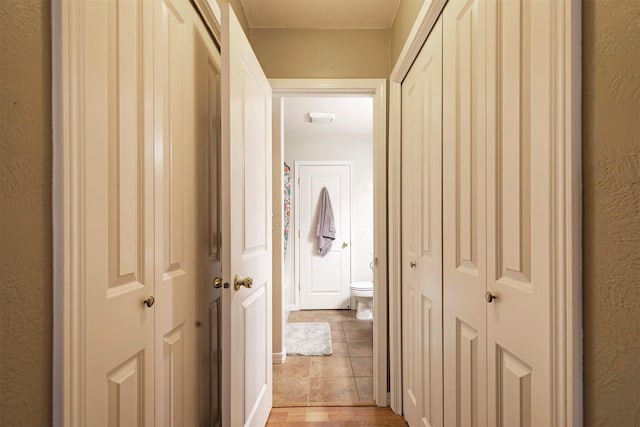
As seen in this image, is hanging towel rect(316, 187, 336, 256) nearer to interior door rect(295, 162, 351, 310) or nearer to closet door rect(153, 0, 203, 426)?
interior door rect(295, 162, 351, 310)

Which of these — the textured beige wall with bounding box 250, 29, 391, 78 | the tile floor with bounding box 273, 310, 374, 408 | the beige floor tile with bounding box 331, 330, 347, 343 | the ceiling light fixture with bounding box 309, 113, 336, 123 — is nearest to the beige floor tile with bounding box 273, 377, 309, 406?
the tile floor with bounding box 273, 310, 374, 408

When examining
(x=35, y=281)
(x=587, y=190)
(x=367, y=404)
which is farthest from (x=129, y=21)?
(x=367, y=404)

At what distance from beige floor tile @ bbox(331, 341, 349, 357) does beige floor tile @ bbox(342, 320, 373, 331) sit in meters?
0.49

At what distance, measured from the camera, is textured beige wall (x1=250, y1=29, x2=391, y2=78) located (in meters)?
2.23

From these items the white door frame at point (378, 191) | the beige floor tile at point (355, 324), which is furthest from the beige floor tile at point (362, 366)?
the beige floor tile at point (355, 324)

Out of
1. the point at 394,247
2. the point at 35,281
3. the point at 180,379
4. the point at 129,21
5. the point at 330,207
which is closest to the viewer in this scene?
the point at 35,281

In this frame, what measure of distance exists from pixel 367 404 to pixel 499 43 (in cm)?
210

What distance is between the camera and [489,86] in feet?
3.31

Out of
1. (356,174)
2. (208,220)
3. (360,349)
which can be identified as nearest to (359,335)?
(360,349)

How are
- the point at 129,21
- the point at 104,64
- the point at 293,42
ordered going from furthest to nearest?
the point at 293,42, the point at 129,21, the point at 104,64

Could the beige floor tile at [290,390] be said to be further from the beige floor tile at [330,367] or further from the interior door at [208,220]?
the interior door at [208,220]

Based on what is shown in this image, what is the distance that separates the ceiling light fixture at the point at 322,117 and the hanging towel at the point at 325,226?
1.04m

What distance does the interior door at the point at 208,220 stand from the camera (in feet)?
4.76

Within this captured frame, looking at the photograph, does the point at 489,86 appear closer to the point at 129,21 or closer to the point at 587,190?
the point at 587,190
